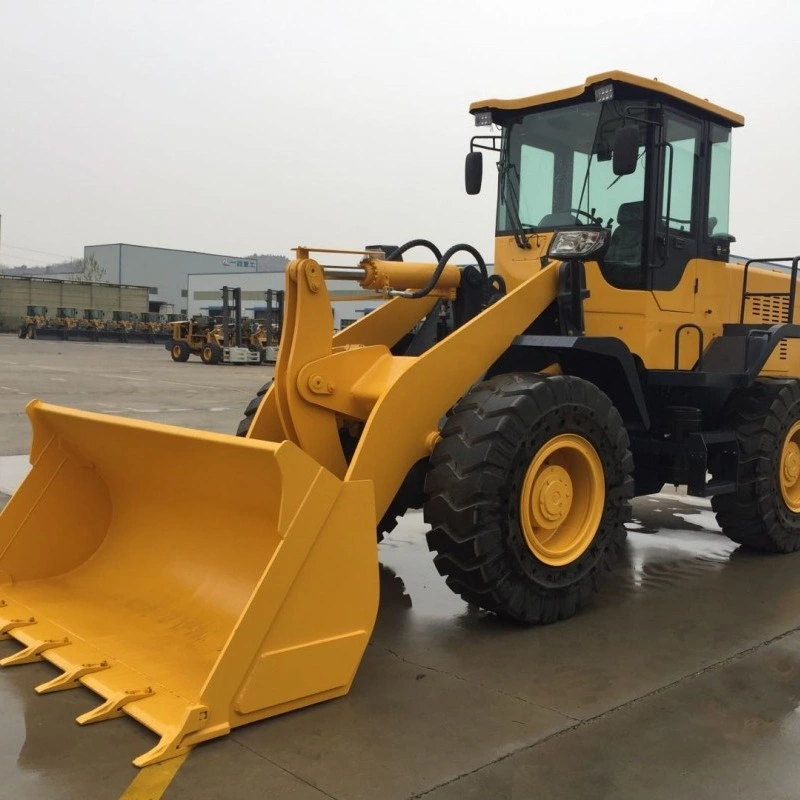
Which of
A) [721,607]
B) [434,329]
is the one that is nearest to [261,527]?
[434,329]

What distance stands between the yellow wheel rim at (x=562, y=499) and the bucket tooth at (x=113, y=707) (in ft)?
6.37

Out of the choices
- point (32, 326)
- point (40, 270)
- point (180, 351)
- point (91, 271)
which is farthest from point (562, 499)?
point (40, 270)

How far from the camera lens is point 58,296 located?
61.6 meters

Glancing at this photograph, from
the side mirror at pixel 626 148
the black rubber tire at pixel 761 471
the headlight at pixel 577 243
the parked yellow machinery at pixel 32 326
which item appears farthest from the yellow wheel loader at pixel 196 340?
the side mirror at pixel 626 148

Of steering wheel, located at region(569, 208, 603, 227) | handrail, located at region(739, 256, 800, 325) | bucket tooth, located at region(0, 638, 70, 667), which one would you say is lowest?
bucket tooth, located at region(0, 638, 70, 667)

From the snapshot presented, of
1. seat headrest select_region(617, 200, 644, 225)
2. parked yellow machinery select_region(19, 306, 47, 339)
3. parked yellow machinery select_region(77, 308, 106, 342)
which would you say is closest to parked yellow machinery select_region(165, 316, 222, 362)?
parked yellow machinery select_region(19, 306, 47, 339)

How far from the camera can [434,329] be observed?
5477 mm

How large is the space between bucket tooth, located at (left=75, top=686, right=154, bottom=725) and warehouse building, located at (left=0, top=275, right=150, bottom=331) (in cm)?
5977

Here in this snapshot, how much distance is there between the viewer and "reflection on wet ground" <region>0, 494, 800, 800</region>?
2867 millimetres

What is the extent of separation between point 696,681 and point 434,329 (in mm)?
2629

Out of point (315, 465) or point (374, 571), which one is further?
point (374, 571)

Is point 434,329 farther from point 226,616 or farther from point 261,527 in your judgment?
point 226,616

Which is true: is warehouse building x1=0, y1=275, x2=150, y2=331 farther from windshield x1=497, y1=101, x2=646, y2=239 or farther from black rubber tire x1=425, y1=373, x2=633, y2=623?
black rubber tire x1=425, y1=373, x2=633, y2=623

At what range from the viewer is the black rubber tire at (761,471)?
5.74 m
